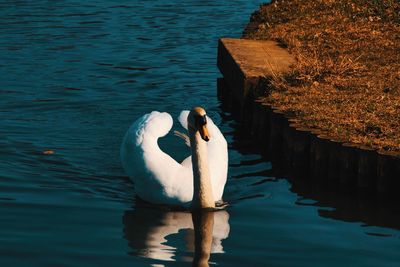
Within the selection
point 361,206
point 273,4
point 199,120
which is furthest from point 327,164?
point 273,4

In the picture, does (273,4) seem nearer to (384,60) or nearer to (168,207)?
(384,60)

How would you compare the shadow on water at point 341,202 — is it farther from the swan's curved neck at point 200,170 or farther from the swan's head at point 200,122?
the swan's head at point 200,122

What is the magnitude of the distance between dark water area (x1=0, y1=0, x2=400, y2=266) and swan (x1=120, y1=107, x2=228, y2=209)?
21 cm

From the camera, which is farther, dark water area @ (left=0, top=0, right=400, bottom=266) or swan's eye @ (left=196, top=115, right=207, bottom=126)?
swan's eye @ (left=196, top=115, right=207, bottom=126)

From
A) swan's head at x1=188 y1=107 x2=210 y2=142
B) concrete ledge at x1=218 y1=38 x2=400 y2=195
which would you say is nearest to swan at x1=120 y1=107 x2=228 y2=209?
swan's head at x1=188 y1=107 x2=210 y2=142

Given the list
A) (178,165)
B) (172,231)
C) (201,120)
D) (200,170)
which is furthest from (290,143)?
(172,231)

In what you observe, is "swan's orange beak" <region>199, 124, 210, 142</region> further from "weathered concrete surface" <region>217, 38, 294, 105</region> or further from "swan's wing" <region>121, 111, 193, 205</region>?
"weathered concrete surface" <region>217, 38, 294, 105</region>

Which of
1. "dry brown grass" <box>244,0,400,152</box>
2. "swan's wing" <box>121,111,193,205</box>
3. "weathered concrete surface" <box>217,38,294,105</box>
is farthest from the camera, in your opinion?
"weathered concrete surface" <box>217,38,294,105</box>

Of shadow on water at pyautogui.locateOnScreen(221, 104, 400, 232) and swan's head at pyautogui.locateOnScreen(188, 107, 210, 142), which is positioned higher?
swan's head at pyautogui.locateOnScreen(188, 107, 210, 142)

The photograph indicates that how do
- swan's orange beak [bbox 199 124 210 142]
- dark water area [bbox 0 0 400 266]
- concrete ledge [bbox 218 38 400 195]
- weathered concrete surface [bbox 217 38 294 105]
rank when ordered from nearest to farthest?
1. dark water area [bbox 0 0 400 266]
2. swan's orange beak [bbox 199 124 210 142]
3. concrete ledge [bbox 218 38 400 195]
4. weathered concrete surface [bbox 217 38 294 105]

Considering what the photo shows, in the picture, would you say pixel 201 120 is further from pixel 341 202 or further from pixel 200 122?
pixel 341 202

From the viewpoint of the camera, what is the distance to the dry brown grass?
12977mm

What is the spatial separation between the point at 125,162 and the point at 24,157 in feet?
5.59

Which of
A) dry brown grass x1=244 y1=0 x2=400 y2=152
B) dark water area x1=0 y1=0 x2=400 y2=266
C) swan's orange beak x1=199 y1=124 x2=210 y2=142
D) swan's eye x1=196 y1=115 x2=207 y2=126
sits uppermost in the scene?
swan's eye x1=196 y1=115 x2=207 y2=126
